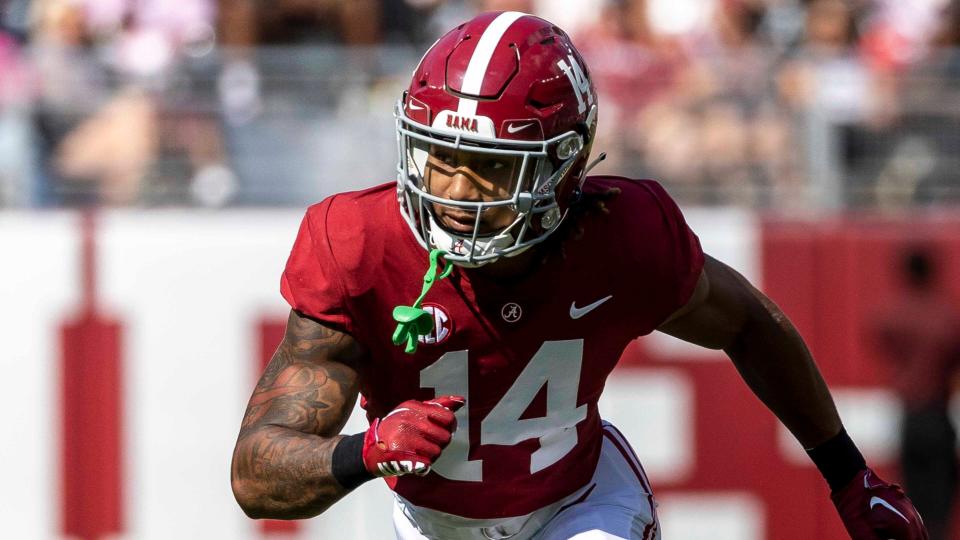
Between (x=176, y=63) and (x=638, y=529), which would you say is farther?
(x=176, y=63)

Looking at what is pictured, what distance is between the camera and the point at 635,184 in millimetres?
3506

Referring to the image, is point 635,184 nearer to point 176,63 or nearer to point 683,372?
point 683,372

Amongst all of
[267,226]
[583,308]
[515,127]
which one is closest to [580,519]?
[583,308]

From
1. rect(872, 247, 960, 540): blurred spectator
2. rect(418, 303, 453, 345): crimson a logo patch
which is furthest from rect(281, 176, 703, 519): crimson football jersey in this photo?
rect(872, 247, 960, 540): blurred spectator

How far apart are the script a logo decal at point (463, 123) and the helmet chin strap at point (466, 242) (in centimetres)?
19

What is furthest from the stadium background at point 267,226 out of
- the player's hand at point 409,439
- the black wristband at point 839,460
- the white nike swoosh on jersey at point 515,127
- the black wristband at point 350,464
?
the player's hand at point 409,439

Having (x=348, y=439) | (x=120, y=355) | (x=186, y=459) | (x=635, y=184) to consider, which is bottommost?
(x=186, y=459)

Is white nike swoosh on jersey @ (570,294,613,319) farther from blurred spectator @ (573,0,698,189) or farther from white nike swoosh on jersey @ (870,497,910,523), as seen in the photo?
blurred spectator @ (573,0,698,189)

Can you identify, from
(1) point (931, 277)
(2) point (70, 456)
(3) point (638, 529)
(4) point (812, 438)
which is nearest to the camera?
(3) point (638, 529)

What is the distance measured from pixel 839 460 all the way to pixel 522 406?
0.87 meters

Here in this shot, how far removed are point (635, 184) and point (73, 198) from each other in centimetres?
337

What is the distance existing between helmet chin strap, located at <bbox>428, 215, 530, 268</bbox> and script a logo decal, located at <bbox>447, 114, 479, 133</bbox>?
0.19m

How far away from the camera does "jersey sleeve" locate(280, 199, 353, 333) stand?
316 centimetres

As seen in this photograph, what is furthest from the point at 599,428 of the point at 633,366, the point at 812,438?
the point at 633,366
